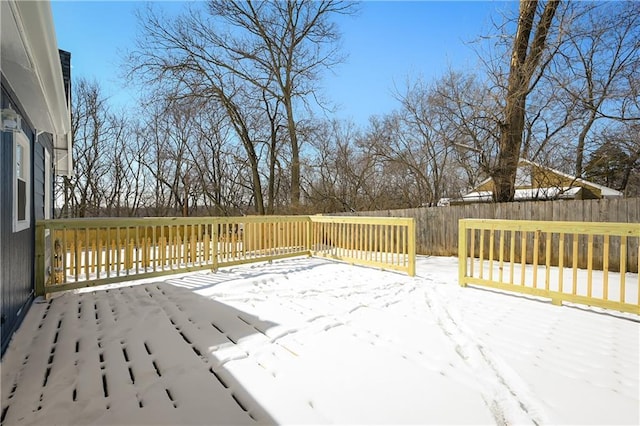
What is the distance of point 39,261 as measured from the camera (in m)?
4.01

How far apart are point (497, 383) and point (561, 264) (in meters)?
2.42

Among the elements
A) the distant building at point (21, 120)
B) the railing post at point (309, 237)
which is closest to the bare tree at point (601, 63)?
the railing post at point (309, 237)

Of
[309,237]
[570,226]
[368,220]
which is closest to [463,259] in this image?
[570,226]

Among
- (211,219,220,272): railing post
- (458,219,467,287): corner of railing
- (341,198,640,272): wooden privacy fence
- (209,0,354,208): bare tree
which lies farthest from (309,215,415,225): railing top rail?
(209,0,354,208): bare tree

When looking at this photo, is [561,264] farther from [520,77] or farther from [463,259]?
[520,77]

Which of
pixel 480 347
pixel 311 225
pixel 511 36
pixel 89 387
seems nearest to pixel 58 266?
pixel 89 387

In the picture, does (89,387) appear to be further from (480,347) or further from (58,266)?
(58,266)

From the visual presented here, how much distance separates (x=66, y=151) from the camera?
22.8 feet

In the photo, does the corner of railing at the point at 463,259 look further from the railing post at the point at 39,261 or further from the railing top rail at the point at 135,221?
the railing post at the point at 39,261

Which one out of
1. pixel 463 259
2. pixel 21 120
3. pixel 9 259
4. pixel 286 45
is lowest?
pixel 463 259

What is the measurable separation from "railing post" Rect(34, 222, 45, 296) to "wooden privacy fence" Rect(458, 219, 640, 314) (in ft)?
18.9

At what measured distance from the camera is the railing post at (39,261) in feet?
13.2

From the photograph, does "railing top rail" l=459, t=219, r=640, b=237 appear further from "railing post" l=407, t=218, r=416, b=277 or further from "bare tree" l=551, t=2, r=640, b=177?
"bare tree" l=551, t=2, r=640, b=177

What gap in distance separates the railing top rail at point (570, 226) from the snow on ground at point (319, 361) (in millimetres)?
915
